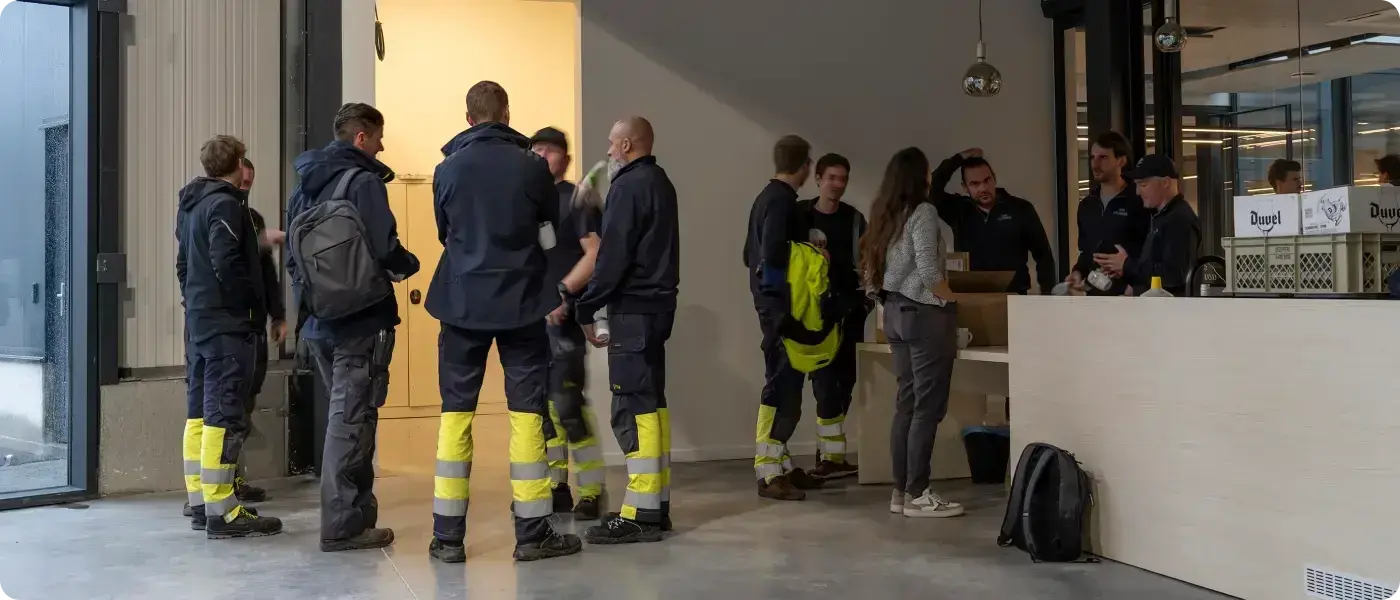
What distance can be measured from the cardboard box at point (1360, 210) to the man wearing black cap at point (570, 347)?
2697mm

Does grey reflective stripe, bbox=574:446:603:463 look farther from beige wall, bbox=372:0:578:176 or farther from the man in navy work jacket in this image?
beige wall, bbox=372:0:578:176

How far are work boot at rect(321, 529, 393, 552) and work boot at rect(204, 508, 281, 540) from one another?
0.45m

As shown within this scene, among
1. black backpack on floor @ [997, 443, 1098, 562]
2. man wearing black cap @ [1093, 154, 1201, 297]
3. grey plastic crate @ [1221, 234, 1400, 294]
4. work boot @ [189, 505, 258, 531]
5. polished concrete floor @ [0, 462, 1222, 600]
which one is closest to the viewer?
grey plastic crate @ [1221, 234, 1400, 294]

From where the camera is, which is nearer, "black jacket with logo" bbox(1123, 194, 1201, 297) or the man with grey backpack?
the man with grey backpack

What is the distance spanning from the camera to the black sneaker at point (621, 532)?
4.59 meters

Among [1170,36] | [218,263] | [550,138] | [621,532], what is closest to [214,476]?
[218,263]

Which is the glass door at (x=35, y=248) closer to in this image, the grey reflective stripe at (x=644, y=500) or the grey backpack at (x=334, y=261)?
the grey backpack at (x=334, y=261)

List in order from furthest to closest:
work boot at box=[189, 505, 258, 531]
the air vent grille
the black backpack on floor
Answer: work boot at box=[189, 505, 258, 531] → the black backpack on floor → the air vent grille

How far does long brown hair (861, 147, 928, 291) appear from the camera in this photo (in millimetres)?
5020

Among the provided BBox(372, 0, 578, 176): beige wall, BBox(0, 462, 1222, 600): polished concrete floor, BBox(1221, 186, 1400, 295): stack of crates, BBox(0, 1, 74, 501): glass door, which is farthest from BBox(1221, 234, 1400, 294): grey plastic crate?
BBox(372, 0, 578, 176): beige wall

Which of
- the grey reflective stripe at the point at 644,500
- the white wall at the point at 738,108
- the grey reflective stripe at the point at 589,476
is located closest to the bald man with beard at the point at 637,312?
the grey reflective stripe at the point at 644,500

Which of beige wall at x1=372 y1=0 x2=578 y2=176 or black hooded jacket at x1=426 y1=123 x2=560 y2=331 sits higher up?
beige wall at x1=372 y1=0 x2=578 y2=176

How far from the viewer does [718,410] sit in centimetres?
717

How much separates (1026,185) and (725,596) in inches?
196
